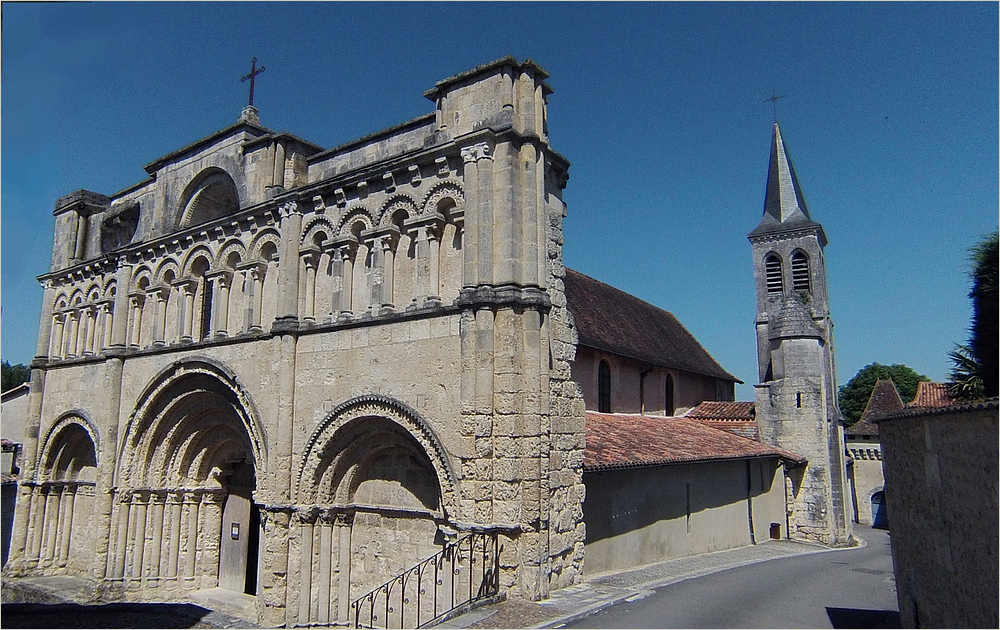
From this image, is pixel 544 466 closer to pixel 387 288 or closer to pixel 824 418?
pixel 387 288

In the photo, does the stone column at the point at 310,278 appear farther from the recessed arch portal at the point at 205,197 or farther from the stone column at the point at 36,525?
the stone column at the point at 36,525

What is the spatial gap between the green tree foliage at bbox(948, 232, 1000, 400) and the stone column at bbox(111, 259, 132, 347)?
19.0 m

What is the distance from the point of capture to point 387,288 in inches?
486

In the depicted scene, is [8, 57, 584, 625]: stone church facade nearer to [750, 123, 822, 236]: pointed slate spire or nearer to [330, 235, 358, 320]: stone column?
[330, 235, 358, 320]: stone column

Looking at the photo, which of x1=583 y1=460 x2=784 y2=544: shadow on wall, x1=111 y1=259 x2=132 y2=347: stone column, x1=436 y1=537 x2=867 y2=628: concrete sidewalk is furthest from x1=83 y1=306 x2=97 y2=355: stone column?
x1=436 y1=537 x2=867 y2=628: concrete sidewalk

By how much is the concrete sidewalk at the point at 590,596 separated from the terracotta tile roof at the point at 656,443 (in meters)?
2.05

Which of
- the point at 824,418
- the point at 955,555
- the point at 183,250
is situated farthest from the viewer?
the point at 824,418

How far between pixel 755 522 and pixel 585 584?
11299mm

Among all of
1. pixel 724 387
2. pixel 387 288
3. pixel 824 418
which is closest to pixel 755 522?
pixel 824 418

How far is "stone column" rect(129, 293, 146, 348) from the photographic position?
1698 centimetres

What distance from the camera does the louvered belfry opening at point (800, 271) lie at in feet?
89.5

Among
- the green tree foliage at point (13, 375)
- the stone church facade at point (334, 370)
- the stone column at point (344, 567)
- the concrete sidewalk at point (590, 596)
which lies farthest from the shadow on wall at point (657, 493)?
the green tree foliage at point (13, 375)

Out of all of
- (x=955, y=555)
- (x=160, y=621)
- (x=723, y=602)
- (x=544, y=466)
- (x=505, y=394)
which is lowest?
(x=160, y=621)

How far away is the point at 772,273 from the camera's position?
91.5ft
